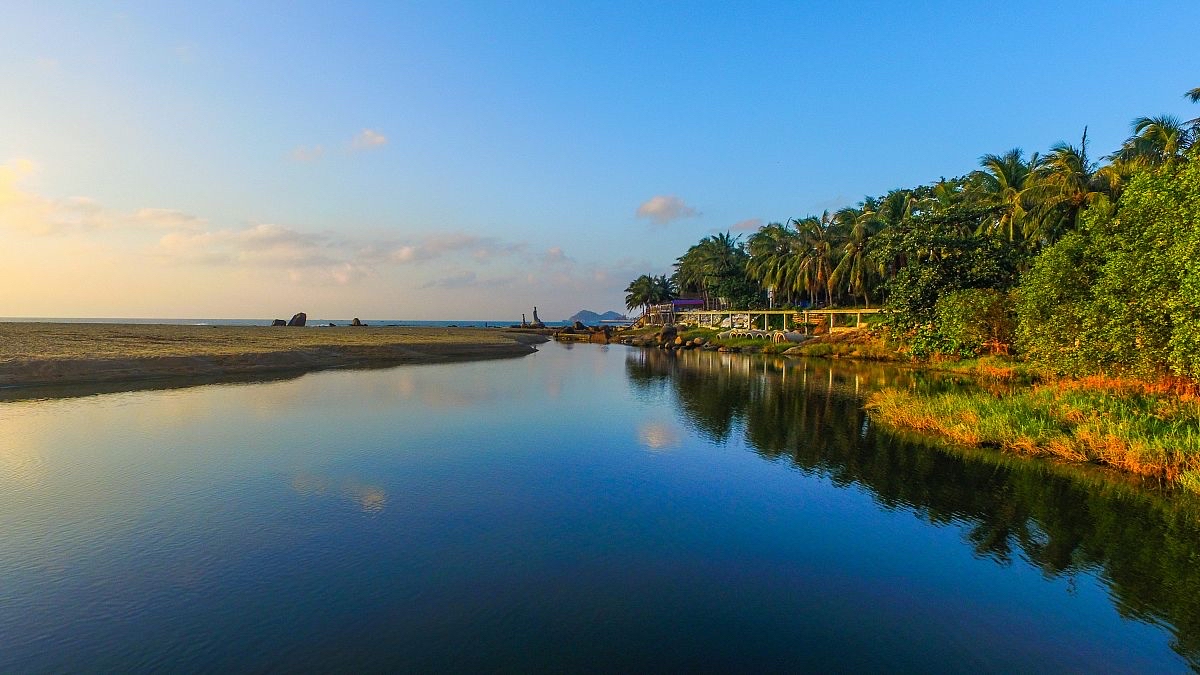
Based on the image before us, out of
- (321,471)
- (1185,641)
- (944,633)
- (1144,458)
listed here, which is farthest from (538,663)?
(1144,458)

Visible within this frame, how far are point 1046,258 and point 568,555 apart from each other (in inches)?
1193

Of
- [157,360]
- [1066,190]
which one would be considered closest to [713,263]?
[1066,190]

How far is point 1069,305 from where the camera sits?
26.4m

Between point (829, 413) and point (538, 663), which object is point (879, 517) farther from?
point (829, 413)

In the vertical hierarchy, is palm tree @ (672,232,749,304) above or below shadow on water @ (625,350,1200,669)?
above

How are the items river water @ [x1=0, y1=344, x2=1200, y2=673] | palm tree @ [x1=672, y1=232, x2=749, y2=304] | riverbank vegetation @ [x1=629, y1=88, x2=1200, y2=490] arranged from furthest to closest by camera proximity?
palm tree @ [x1=672, y1=232, x2=749, y2=304]
riverbank vegetation @ [x1=629, y1=88, x2=1200, y2=490]
river water @ [x1=0, y1=344, x2=1200, y2=673]

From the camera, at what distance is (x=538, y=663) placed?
26.2ft

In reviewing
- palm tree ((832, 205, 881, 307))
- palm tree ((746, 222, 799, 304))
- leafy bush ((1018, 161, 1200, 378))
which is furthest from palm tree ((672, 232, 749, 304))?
leafy bush ((1018, 161, 1200, 378))

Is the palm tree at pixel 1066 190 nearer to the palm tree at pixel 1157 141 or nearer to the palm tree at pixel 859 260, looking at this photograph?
the palm tree at pixel 1157 141

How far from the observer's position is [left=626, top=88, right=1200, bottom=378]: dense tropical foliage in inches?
801

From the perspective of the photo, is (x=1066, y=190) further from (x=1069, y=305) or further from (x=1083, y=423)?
(x=1083, y=423)

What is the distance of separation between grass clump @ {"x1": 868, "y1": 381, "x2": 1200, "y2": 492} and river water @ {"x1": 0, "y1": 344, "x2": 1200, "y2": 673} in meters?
1.02

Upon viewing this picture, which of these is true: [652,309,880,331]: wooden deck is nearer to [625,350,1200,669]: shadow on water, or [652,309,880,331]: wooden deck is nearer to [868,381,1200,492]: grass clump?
[625,350,1200,669]: shadow on water

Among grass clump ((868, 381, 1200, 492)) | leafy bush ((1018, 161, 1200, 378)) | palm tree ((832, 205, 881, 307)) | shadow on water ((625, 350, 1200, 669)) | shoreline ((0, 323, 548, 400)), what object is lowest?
shadow on water ((625, 350, 1200, 669))
